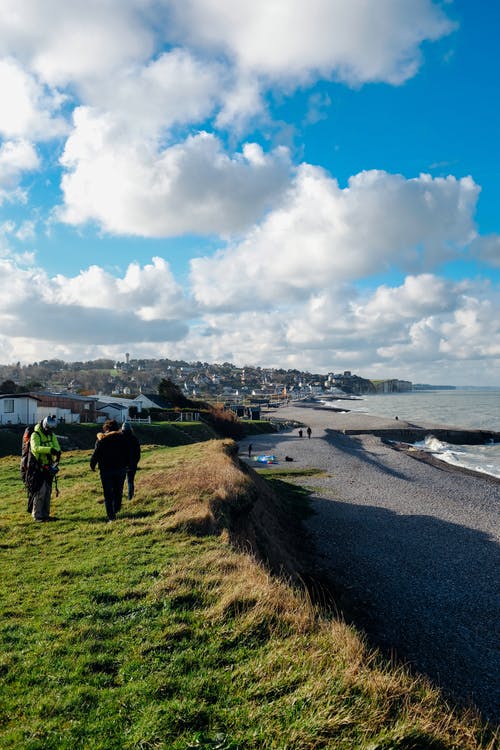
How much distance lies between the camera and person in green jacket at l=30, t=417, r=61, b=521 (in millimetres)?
10672

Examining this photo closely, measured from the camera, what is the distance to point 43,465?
10695mm

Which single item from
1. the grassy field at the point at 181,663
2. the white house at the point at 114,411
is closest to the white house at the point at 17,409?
the white house at the point at 114,411

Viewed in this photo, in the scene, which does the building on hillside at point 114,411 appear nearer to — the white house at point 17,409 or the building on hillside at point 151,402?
the building on hillside at point 151,402

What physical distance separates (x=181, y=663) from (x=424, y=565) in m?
12.5

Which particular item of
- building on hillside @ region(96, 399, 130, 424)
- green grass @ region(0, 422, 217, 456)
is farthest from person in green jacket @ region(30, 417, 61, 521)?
building on hillside @ region(96, 399, 130, 424)

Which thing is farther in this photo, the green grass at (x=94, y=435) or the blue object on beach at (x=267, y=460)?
the blue object on beach at (x=267, y=460)

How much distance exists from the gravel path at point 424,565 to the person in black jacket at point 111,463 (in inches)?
249

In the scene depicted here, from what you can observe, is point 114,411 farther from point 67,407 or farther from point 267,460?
point 267,460

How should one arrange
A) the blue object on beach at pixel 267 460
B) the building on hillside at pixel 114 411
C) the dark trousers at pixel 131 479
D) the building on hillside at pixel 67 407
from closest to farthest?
the dark trousers at pixel 131 479 → the blue object on beach at pixel 267 460 → the building on hillside at pixel 67 407 → the building on hillside at pixel 114 411

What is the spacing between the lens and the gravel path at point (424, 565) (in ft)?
31.9

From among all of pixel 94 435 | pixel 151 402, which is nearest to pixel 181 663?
pixel 94 435

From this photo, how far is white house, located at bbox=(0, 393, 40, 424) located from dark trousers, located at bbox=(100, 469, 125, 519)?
35.4m

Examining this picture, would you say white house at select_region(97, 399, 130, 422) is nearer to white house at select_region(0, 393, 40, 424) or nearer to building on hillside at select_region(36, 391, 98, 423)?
building on hillside at select_region(36, 391, 98, 423)

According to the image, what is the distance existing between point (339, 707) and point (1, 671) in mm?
3408
